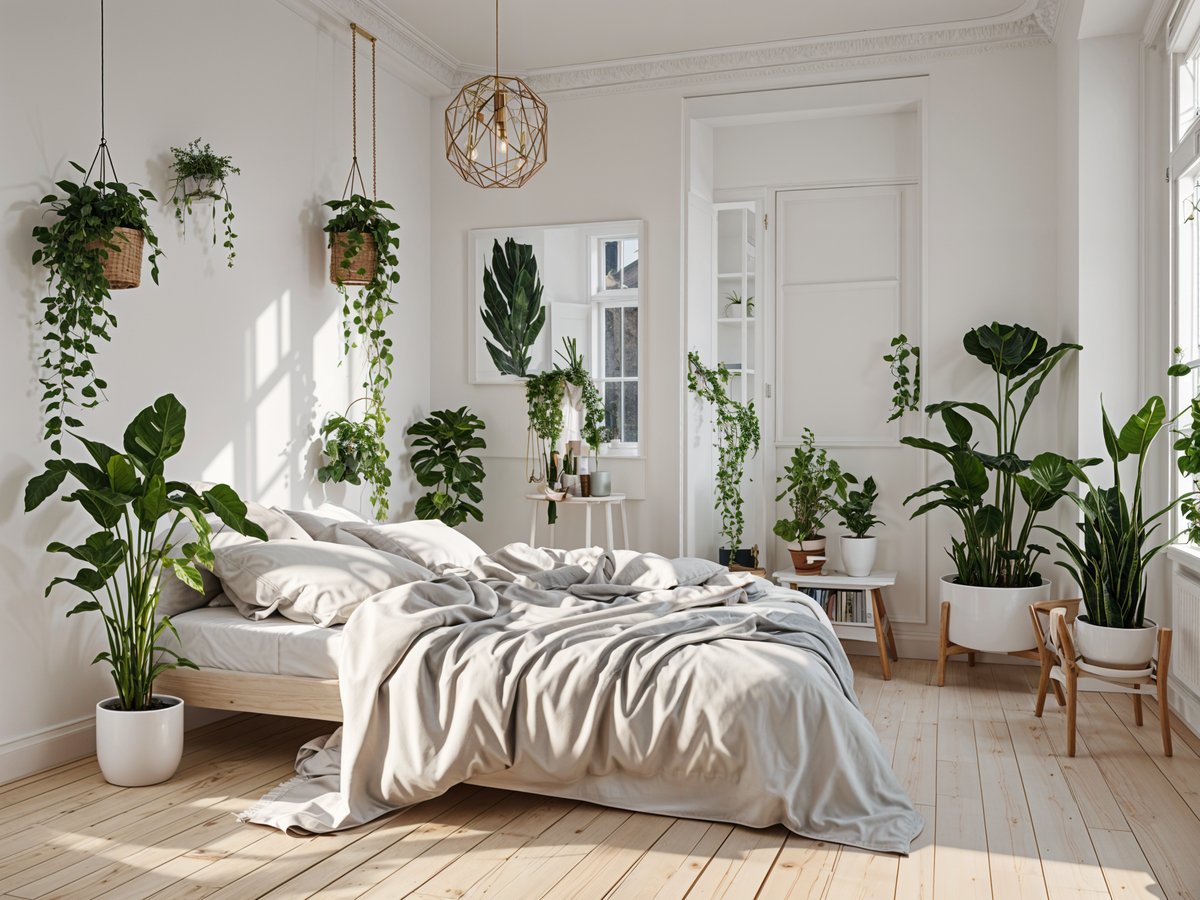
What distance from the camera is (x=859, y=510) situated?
17.4 feet

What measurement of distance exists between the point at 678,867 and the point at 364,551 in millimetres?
1731

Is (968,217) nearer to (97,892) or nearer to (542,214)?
(542,214)

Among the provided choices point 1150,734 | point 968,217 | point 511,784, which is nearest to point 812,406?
point 968,217

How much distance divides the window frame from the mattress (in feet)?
8.36

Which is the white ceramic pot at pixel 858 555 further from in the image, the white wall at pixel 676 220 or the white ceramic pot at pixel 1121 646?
the white ceramic pot at pixel 1121 646

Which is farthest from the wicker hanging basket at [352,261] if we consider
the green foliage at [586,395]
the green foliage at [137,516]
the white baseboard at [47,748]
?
the white baseboard at [47,748]

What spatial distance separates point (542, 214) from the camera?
19.4ft

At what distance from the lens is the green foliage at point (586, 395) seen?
18.9ft

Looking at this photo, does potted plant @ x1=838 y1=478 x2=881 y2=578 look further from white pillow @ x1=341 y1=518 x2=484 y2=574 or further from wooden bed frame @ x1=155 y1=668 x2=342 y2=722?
wooden bed frame @ x1=155 y1=668 x2=342 y2=722

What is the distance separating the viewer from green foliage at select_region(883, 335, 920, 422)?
5.42 meters

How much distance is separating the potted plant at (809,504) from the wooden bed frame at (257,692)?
269 centimetres

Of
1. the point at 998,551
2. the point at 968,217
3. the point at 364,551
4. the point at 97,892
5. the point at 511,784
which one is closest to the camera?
the point at 97,892

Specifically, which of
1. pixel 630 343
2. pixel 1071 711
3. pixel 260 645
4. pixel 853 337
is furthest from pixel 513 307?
pixel 1071 711

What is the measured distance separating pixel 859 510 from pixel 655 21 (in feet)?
8.90
